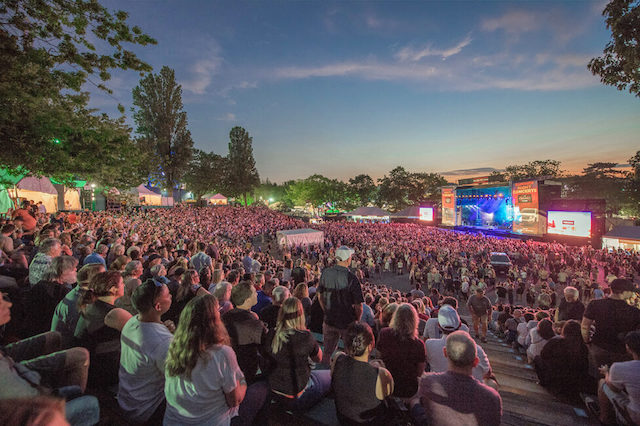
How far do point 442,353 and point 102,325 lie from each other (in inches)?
135

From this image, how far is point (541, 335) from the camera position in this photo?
182 inches

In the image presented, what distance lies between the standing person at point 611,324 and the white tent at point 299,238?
18.8m

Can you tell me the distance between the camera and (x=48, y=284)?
3.42m

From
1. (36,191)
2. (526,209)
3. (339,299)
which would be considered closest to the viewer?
(339,299)

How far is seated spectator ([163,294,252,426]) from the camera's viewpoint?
1.89 meters

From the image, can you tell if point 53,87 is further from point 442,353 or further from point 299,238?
point 299,238

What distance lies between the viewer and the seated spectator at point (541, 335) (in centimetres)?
455


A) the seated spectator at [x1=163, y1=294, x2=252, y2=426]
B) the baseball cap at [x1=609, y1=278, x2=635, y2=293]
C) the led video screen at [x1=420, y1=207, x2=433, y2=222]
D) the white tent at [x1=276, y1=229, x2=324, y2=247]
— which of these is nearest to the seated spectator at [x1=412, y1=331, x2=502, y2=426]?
the seated spectator at [x1=163, y1=294, x2=252, y2=426]

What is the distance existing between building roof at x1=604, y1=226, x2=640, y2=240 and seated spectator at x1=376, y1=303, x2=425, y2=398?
2945 centimetres

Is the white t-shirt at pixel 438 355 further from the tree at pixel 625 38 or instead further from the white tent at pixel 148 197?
the white tent at pixel 148 197

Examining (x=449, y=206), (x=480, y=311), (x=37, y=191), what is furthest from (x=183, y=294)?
(x=449, y=206)

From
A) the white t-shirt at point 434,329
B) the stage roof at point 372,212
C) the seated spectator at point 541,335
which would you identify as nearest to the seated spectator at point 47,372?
the white t-shirt at point 434,329

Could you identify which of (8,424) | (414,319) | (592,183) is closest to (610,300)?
(414,319)

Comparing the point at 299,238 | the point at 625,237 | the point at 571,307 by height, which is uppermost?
the point at 571,307
